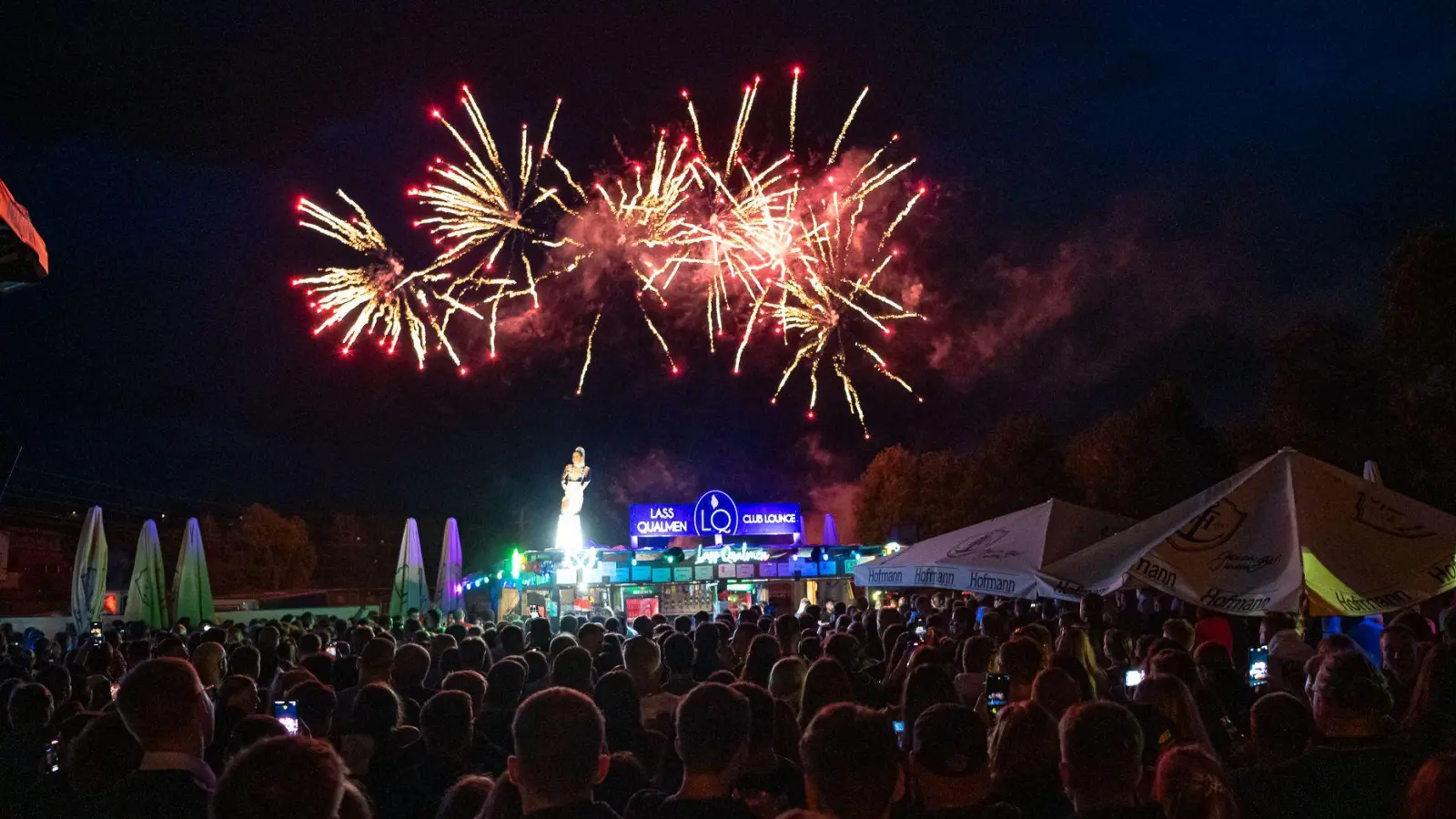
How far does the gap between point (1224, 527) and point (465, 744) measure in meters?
6.95

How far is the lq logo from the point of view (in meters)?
28.5

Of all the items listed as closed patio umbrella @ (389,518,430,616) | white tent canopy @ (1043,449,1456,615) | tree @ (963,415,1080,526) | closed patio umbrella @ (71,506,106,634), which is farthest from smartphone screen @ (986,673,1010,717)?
tree @ (963,415,1080,526)

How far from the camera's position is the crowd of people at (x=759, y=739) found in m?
3.57

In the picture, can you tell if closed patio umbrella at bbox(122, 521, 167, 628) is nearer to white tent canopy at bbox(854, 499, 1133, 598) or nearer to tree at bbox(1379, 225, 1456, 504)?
white tent canopy at bbox(854, 499, 1133, 598)

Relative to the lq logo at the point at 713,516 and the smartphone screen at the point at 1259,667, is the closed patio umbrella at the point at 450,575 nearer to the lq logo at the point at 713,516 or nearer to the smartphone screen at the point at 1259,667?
the lq logo at the point at 713,516

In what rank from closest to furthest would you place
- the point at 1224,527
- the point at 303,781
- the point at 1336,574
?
the point at 303,781, the point at 1336,574, the point at 1224,527

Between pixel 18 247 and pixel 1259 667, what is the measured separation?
439 inches

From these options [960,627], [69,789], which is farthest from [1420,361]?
[69,789]

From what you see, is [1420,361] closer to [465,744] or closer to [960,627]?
[960,627]

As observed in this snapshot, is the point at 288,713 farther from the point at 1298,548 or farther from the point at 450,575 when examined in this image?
the point at 450,575

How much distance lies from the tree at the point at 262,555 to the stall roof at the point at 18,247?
64753mm

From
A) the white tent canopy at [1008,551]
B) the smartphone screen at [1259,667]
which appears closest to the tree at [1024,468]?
the white tent canopy at [1008,551]

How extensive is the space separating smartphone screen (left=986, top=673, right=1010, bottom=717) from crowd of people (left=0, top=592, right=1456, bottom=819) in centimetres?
1

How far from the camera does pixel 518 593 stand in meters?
28.1
